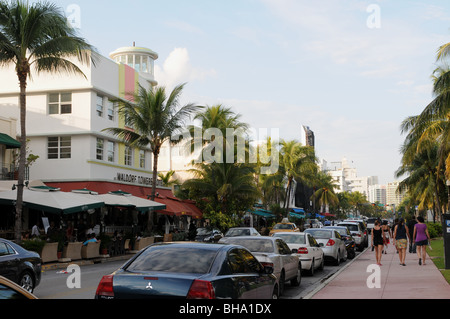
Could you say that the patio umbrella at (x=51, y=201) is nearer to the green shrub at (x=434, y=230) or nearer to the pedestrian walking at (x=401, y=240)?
the pedestrian walking at (x=401, y=240)

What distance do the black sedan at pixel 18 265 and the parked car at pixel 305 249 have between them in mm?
7877

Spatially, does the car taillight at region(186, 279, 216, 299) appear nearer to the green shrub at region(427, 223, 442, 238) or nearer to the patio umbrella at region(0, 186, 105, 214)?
the patio umbrella at region(0, 186, 105, 214)

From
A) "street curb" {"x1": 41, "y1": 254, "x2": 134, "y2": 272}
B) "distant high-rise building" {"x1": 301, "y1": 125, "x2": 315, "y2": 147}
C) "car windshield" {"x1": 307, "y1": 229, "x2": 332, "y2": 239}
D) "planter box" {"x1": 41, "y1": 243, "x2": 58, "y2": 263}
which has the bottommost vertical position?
"street curb" {"x1": 41, "y1": 254, "x2": 134, "y2": 272}

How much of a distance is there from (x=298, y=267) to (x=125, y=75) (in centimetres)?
2864

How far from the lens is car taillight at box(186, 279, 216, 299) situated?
20.5 ft

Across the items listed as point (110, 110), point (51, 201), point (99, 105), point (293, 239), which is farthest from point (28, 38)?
point (110, 110)

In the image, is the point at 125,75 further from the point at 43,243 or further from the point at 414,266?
the point at 414,266


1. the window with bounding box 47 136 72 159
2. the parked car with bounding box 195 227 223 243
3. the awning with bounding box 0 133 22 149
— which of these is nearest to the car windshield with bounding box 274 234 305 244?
the parked car with bounding box 195 227 223 243

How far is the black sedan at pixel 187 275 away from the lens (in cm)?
634

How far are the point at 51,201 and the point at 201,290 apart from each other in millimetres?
16360

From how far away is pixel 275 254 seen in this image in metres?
12.3

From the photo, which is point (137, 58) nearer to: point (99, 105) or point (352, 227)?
point (99, 105)

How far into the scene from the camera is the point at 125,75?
3962 centimetres
